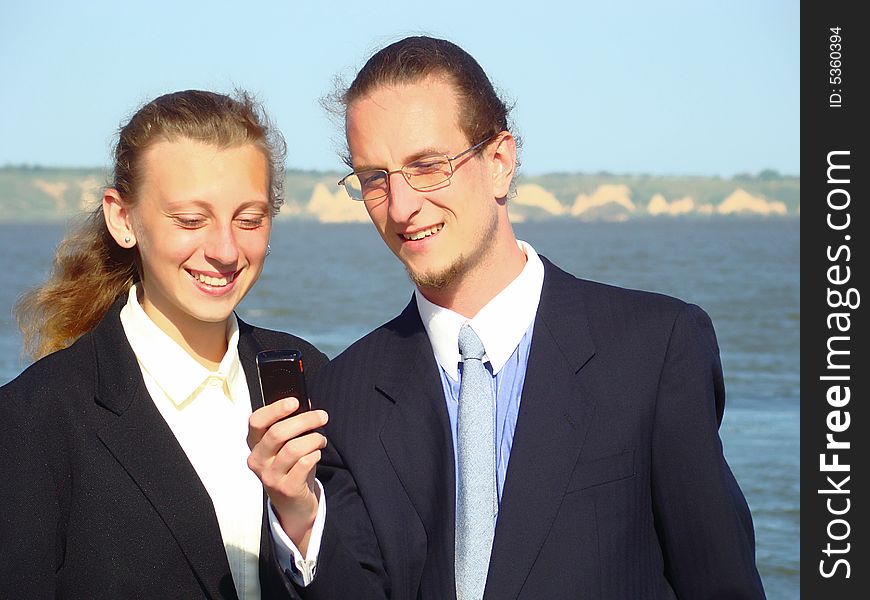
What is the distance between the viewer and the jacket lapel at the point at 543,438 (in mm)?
3025

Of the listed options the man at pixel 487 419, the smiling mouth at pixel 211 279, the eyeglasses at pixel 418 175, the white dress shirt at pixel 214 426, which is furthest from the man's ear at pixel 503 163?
the white dress shirt at pixel 214 426

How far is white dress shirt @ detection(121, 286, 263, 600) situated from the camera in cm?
342

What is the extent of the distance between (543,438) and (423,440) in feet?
1.06

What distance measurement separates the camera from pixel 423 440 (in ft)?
10.5

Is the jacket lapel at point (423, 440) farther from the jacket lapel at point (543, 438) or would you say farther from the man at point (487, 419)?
the jacket lapel at point (543, 438)

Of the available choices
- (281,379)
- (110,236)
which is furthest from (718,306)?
(281,379)

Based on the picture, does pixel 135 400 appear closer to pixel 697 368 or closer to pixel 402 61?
pixel 402 61

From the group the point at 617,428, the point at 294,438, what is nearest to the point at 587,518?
the point at 617,428

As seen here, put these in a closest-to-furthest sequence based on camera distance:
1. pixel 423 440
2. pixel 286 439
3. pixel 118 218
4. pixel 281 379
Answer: pixel 286 439 < pixel 281 379 < pixel 423 440 < pixel 118 218

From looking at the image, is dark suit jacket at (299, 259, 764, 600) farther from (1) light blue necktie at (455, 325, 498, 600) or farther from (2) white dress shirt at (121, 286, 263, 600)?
(2) white dress shirt at (121, 286, 263, 600)

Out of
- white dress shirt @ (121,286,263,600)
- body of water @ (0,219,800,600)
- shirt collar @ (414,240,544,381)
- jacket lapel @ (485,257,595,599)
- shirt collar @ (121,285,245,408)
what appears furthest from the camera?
body of water @ (0,219,800,600)

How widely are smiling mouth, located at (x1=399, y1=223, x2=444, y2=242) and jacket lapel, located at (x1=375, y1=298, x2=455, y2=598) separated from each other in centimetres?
29

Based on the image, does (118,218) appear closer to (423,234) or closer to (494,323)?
(423,234)

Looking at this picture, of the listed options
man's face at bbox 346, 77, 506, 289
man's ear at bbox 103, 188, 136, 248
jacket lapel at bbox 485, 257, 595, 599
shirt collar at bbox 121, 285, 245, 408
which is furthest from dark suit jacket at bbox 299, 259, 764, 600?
man's ear at bbox 103, 188, 136, 248
